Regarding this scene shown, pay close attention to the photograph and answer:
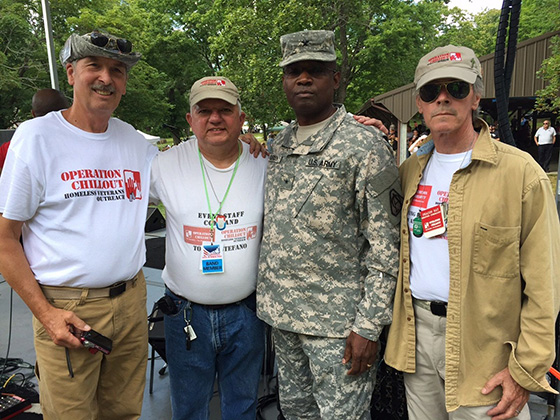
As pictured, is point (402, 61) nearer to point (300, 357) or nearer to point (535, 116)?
point (535, 116)

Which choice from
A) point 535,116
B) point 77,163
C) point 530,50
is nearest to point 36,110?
point 77,163

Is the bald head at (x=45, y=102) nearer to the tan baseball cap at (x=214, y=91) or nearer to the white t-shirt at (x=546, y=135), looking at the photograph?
the tan baseball cap at (x=214, y=91)

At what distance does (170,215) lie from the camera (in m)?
2.17

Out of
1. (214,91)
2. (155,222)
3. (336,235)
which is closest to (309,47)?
(214,91)

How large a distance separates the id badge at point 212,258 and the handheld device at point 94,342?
0.53m

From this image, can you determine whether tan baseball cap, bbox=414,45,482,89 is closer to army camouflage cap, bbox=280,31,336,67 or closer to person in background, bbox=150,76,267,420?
army camouflage cap, bbox=280,31,336,67

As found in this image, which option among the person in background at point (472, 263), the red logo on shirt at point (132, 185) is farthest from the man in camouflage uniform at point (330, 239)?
the red logo on shirt at point (132, 185)

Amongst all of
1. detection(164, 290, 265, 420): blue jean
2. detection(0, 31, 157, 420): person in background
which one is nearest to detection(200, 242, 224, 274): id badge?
detection(164, 290, 265, 420): blue jean

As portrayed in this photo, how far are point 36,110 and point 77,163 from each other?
8.64ft

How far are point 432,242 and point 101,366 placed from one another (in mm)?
1711

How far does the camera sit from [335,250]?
1.96 meters

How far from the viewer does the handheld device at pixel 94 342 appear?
6.13ft

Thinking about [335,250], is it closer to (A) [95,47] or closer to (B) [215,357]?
(B) [215,357]

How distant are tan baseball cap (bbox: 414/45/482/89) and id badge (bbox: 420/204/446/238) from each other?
511 millimetres
